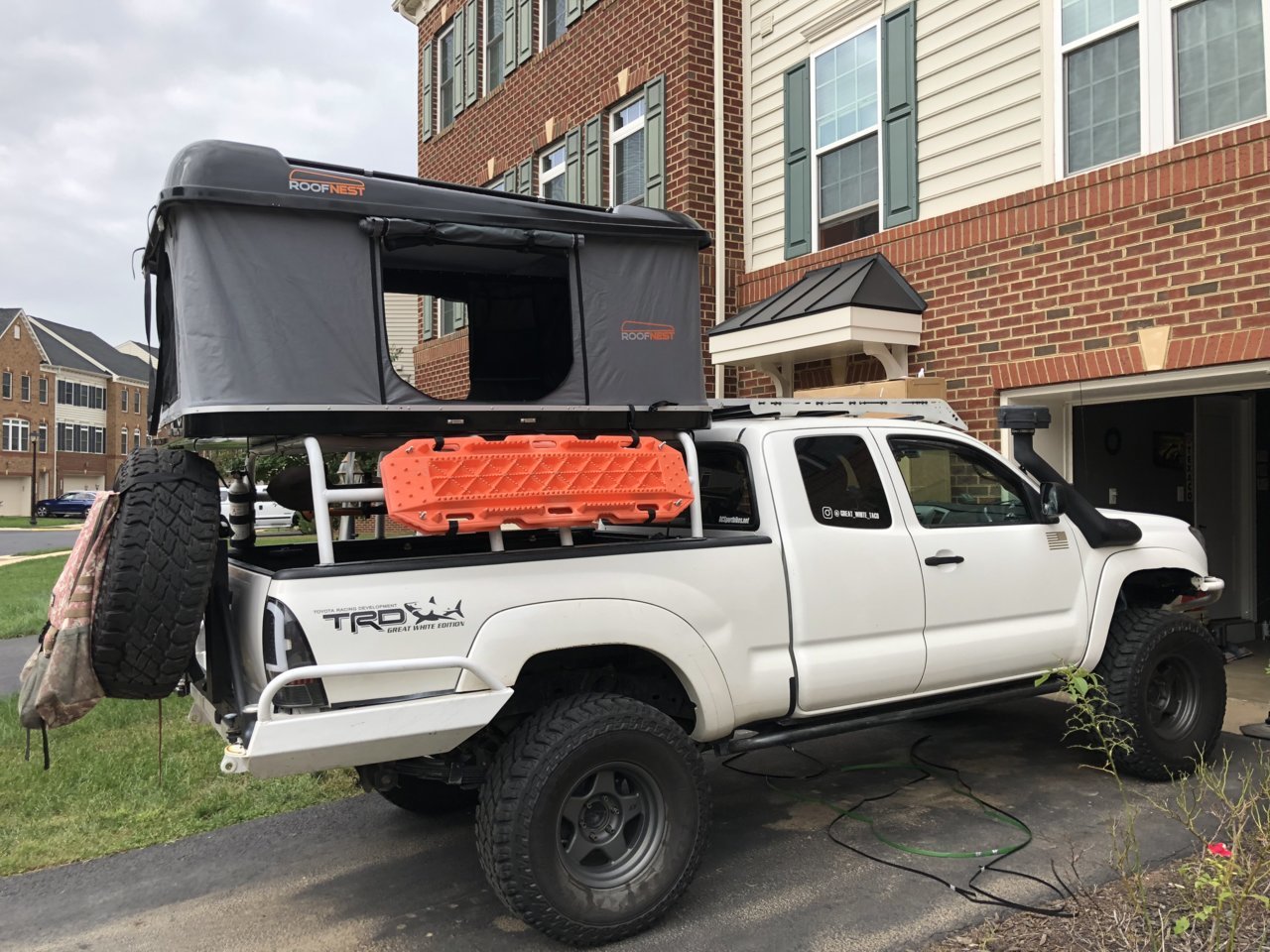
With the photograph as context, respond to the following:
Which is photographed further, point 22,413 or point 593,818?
point 22,413

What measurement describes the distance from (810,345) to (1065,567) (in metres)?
3.81

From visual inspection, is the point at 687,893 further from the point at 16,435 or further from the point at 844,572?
the point at 16,435

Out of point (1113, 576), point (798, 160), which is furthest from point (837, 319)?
point (1113, 576)

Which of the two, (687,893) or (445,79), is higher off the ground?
(445,79)

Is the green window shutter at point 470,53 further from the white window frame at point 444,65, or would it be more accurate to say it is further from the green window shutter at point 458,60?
the white window frame at point 444,65

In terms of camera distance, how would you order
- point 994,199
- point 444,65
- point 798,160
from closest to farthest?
point 994,199
point 798,160
point 444,65

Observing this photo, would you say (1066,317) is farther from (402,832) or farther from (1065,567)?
(402,832)

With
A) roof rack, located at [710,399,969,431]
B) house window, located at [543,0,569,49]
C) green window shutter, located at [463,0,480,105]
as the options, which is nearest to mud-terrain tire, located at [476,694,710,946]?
roof rack, located at [710,399,969,431]

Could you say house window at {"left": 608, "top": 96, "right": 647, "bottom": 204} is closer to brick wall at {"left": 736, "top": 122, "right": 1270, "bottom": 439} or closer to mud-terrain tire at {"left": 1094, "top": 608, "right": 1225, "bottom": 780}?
brick wall at {"left": 736, "top": 122, "right": 1270, "bottom": 439}

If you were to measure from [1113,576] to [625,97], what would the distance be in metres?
8.32

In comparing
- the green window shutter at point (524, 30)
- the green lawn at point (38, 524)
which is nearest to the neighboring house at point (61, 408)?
the green lawn at point (38, 524)

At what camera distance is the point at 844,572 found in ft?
14.1

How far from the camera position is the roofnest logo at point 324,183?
3.66 meters

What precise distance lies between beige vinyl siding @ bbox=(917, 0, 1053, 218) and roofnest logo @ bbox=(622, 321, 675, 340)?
464cm
